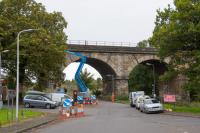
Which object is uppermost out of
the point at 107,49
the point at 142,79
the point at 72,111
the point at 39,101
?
the point at 107,49

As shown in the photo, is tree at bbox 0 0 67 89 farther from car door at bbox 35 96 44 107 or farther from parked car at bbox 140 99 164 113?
parked car at bbox 140 99 164 113

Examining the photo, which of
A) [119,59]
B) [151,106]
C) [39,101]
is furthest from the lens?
[119,59]

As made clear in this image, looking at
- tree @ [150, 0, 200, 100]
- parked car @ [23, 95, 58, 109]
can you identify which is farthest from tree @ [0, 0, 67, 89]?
tree @ [150, 0, 200, 100]

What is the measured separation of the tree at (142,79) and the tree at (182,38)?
51974 millimetres

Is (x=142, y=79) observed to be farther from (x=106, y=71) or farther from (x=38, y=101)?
(x=38, y=101)

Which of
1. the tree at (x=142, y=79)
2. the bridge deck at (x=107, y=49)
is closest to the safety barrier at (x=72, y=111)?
the bridge deck at (x=107, y=49)

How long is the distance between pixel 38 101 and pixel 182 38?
20.5 meters

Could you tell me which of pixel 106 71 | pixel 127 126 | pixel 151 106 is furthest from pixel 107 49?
pixel 127 126

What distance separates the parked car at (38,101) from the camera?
5191cm

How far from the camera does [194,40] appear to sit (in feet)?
Result: 135

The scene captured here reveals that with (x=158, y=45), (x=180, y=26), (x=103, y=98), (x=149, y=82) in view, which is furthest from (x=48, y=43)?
(x=149, y=82)

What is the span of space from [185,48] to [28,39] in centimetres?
2092

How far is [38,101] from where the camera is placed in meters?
52.3

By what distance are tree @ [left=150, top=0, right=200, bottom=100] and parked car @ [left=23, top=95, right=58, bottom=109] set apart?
609 inches
